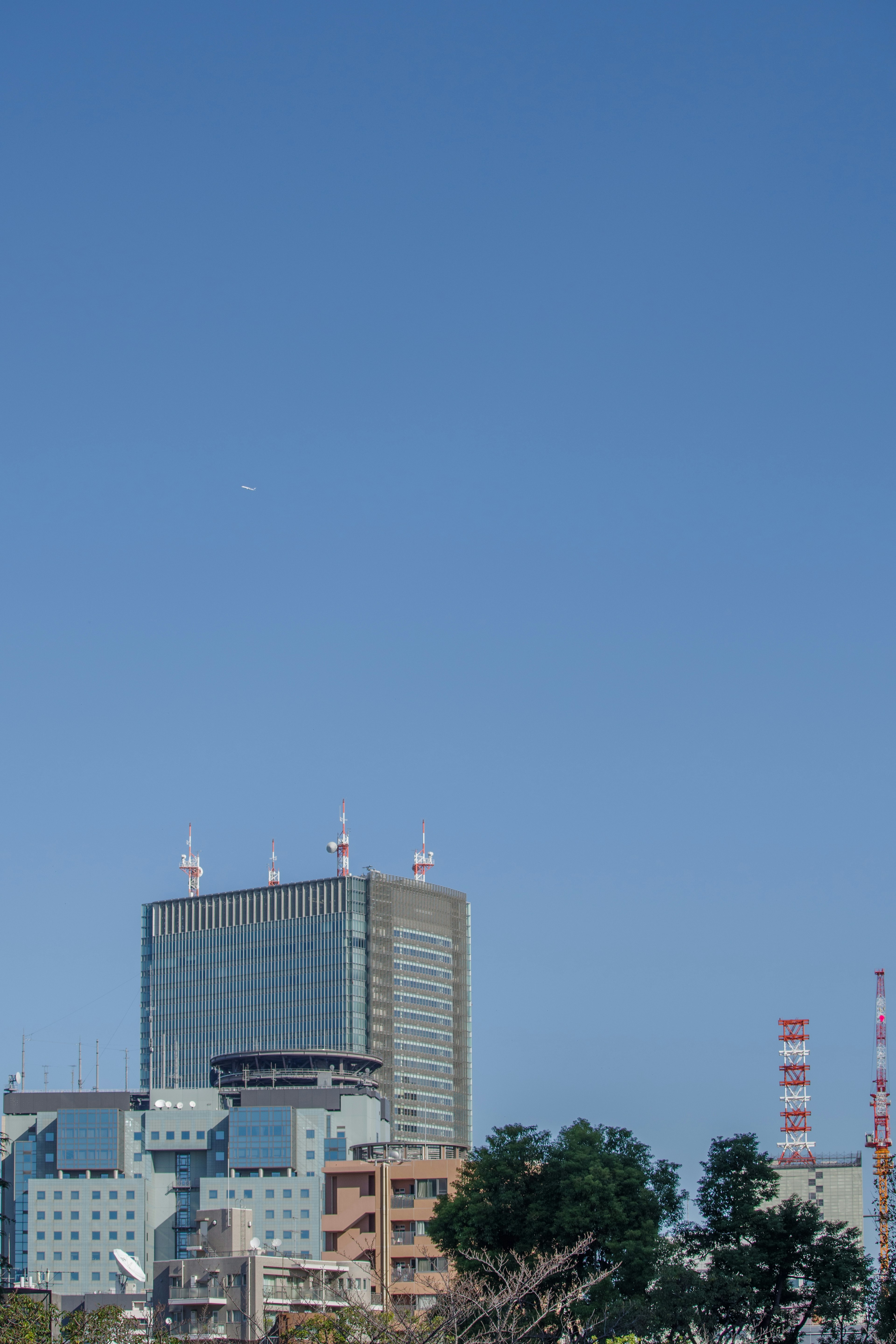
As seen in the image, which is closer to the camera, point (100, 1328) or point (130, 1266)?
point (100, 1328)

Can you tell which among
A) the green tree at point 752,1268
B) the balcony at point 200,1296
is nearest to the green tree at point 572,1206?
the green tree at point 752,1268

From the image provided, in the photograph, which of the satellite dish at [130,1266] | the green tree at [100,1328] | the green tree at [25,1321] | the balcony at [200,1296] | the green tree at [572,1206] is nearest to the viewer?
the green tree at [25,1321]

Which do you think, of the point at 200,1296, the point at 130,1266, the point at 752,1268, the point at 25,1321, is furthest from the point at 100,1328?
the point at 130,1266

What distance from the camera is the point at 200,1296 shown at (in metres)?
113

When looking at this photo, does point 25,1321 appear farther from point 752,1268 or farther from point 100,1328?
point 752,1268

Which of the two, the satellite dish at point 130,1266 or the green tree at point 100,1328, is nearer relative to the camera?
the green tree at point 100,1328

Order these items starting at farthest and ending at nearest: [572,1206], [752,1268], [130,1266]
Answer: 1. [130,1266]
2. [572,1206]
3. [752,1268]

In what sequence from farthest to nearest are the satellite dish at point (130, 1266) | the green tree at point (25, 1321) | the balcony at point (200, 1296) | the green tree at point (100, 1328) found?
the satellite dish at point (130, 1266) → the balcony at point (200, 1296) → the green tree at point (100, 1328) → the green tree at point (25, 1321)

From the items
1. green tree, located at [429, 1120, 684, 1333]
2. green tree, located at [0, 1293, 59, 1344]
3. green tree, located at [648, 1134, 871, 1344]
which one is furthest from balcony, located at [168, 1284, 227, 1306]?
green tree, located at [0, 1293, 59, 1344]

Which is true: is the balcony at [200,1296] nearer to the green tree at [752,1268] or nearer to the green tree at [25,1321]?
the green tree at [752,1268]

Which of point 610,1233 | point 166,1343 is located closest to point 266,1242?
point 610,1233

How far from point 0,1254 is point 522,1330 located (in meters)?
30.5

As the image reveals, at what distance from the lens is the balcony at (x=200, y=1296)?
110812mm

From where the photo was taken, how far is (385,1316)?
6881 cm
